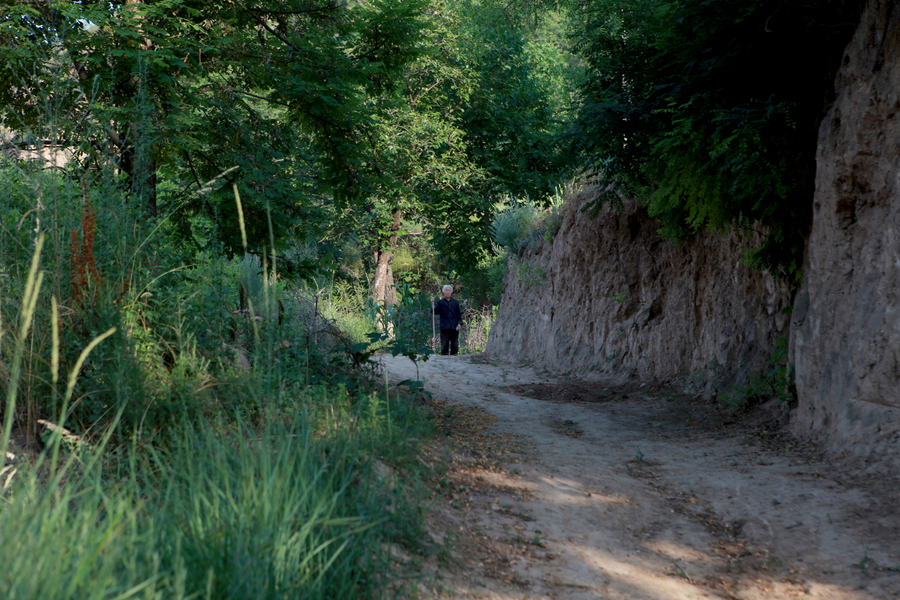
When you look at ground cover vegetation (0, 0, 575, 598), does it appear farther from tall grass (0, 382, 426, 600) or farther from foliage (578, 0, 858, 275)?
foliage (578, 0, 858, 275)

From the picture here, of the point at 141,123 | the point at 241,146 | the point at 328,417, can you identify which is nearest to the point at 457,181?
the point at 241,146

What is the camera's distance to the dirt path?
10.6 ft

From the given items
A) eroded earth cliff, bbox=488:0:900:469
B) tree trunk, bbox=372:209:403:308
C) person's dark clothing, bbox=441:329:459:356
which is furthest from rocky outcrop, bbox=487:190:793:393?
tree trunk, bbox=372:209:403:308

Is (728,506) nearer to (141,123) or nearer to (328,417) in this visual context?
(328,417)

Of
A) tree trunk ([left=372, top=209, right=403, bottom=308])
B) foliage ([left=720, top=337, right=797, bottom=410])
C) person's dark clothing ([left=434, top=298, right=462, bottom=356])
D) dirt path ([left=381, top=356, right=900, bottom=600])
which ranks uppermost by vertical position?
tree trunk ([left=372, top=209, right=403, bottom=308])

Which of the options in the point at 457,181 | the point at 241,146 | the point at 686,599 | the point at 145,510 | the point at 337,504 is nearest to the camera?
the point at 145,510

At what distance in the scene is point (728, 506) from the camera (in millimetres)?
4496

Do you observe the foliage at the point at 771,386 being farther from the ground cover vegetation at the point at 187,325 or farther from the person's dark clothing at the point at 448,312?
the person's dark clothing at the point at 448,312

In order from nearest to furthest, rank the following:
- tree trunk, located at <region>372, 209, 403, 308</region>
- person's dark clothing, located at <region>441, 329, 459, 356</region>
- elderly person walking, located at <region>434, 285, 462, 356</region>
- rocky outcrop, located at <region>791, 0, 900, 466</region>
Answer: rocky outcrop, located at <region>791, 0, 900, 466</region>
elderly person walking, located at <region>434, 285, 462, 356</region>
person's dark clothing, located at <region>441, 329, 459, 356</region>
tree trunk, located at <region>372, 209, 403, 308</region>

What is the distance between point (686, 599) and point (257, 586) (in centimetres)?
210

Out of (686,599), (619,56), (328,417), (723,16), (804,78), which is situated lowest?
(686,599)

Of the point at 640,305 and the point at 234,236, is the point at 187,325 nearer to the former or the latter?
the point at 234,236

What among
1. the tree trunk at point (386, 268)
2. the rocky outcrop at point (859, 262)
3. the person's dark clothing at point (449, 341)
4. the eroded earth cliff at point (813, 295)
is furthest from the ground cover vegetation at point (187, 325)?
the tree trunk at point (386, 268)

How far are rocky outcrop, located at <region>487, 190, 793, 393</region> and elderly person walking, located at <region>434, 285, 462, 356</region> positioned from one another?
1.35 metres
